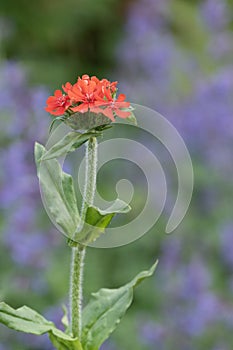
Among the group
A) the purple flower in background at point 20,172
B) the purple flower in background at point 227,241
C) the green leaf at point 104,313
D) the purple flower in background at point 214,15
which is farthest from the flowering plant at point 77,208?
the purple flower in background at point 214,15

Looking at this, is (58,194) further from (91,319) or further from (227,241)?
(227,241)

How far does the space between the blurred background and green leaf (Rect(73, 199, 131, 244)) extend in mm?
309

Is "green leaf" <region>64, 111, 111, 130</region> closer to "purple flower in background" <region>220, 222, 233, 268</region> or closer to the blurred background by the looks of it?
the blurred background

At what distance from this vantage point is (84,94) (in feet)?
2.24

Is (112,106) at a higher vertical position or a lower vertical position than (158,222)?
lower

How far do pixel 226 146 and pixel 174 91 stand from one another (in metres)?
0.47

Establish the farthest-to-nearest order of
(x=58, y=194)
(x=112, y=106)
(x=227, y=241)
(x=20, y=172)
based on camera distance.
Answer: (x=227, y=241) < (x=20, y=172) < (x=58, y=194) < (x=112, y=106)

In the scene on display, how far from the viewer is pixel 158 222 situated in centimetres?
224

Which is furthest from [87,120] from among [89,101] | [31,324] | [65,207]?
[31,324]

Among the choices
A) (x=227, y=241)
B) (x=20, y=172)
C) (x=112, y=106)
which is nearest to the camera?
(x=112, y=106)

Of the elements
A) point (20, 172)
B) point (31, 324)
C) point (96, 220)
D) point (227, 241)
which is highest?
point (227, 241)

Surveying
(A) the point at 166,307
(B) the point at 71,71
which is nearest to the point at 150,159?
(A) the point at 166,307

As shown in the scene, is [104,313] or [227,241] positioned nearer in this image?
[104,313]

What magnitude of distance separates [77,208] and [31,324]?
5.3 inches
